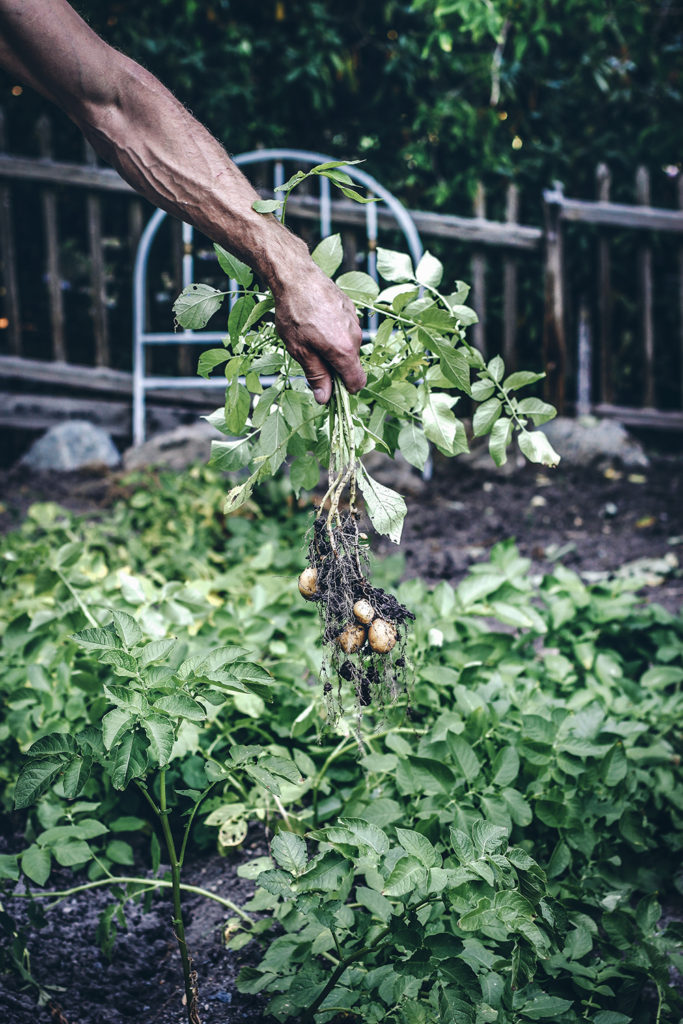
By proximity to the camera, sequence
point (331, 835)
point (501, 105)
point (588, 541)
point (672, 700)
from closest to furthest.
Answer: point (331, 835) < point (672, 700) < point (588, 541) < point (501, 105)

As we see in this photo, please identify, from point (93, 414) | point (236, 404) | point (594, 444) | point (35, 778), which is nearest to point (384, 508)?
point (236, 404)

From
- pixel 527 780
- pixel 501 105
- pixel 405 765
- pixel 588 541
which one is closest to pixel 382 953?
pixel 405 765

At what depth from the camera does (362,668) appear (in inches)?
45.5

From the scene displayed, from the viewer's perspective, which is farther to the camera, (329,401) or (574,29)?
(574,29)

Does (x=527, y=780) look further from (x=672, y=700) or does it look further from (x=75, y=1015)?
(x=75, y=1015)

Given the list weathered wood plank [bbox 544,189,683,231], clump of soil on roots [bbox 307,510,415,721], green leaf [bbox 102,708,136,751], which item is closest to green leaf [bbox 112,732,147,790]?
green leaf [bbox 102,708,136,751]

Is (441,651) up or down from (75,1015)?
up

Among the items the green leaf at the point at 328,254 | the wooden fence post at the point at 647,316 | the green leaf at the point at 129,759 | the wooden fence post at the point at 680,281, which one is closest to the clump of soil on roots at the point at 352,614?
the green leaf at the point at 129,759

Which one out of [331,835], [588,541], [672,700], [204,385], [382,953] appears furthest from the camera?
[204,385]

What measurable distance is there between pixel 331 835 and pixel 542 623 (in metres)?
0.87

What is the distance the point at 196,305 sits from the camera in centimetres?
114

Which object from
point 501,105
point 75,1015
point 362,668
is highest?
point 501,105

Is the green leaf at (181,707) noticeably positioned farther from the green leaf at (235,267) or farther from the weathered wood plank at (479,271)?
the weathered wood plank at (479,271)

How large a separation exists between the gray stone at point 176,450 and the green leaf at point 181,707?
3.27m
